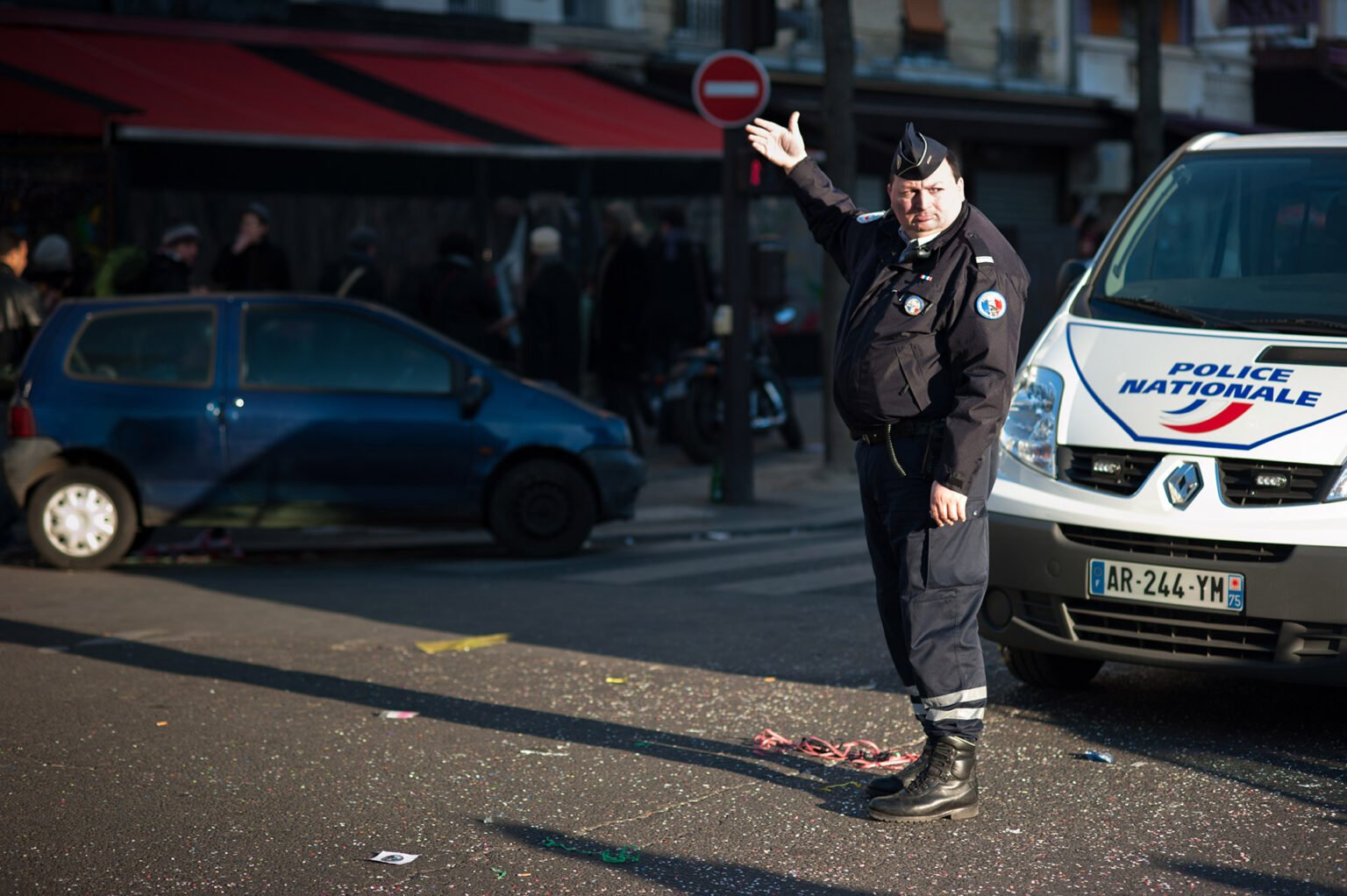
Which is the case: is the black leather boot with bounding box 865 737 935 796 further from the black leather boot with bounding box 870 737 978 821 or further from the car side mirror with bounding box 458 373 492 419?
the car side mirror with bounding box 458 373 492 419

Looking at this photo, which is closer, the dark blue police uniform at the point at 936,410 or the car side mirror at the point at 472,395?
the dark blue police uniform at the point at 936,410

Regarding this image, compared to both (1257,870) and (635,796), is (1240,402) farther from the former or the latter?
(635,796)

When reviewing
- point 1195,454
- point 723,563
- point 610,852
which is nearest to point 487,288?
point 723,563

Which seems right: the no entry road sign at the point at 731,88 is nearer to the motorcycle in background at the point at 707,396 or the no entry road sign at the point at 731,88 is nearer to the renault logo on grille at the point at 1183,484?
the motorcycle in background at the point at 707,396

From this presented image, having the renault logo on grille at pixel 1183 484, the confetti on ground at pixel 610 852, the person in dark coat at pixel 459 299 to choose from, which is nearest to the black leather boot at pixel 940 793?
the confetti on ground at pixel 610 852

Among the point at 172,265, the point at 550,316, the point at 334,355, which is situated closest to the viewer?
the point at 334,355

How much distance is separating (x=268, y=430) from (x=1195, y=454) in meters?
5.88

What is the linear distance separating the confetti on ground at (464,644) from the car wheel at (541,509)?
269 centimetres

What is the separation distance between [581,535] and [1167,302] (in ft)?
16.2

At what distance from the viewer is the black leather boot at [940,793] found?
4875 mm

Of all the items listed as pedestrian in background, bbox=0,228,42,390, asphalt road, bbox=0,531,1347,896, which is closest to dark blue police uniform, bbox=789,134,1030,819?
asphalt road, bbox=0,531,1347,896

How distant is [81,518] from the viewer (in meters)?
9.99

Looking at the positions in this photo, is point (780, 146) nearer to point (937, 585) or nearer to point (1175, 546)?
point (937, 585)

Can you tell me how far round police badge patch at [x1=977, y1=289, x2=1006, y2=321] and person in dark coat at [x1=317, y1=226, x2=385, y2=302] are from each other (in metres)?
8.66
